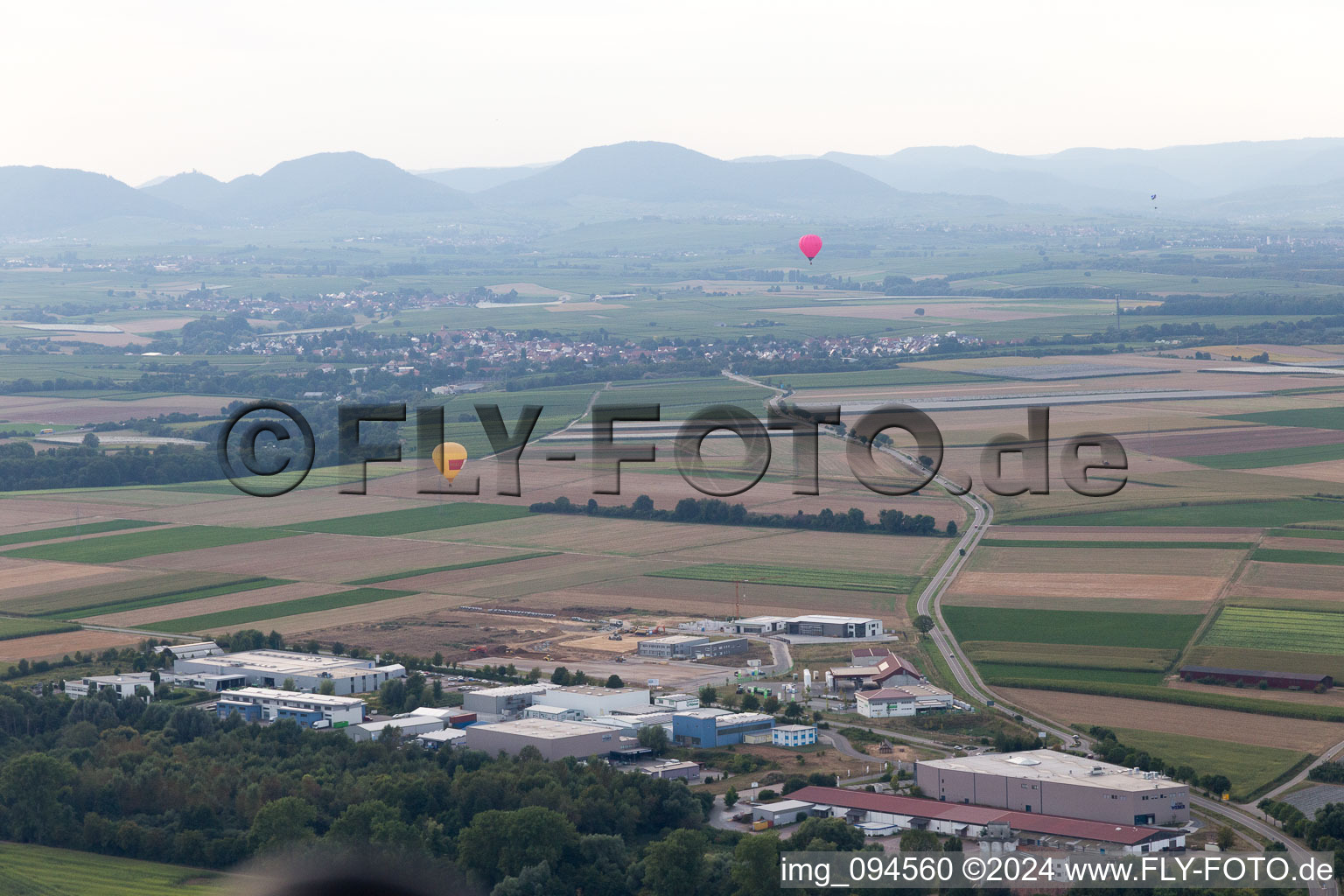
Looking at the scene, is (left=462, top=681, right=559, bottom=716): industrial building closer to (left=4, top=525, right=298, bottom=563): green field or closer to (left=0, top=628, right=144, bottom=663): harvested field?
(left=0, top=628, right=144, bottom=663): harvested field

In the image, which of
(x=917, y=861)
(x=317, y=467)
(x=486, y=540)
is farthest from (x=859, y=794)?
(x=317, y=467)

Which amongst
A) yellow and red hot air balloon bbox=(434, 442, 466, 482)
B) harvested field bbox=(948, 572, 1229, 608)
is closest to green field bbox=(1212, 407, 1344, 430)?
harvested field bbox=(948, 572, 1229, 608)

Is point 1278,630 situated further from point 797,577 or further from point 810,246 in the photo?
point 810,246

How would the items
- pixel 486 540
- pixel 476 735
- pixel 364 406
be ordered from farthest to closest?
pixel 364 406
pixel 486 540
pixel 476 735

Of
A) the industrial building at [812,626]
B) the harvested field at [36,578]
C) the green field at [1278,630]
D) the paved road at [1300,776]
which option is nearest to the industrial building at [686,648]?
the industrial building at [812,626]

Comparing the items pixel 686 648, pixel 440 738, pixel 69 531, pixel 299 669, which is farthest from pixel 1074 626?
pixel 69 531

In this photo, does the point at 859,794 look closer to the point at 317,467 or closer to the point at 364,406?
the point at 317,467

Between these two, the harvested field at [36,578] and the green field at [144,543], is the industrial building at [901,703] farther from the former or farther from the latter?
the green field at [144,543]

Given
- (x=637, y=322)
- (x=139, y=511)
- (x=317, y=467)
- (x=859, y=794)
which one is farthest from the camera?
(x=637, y=322)
